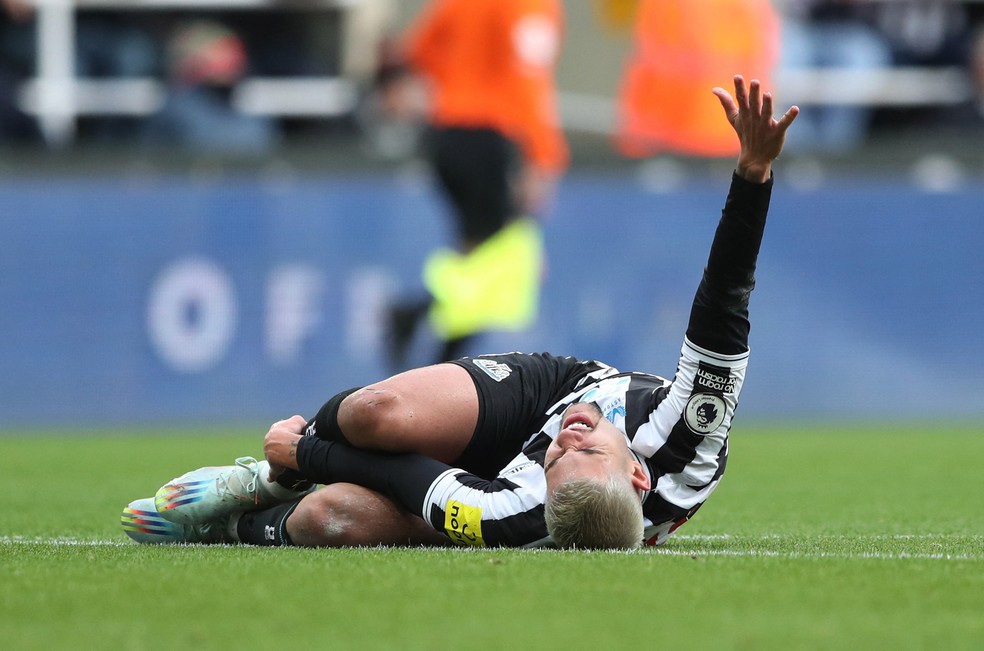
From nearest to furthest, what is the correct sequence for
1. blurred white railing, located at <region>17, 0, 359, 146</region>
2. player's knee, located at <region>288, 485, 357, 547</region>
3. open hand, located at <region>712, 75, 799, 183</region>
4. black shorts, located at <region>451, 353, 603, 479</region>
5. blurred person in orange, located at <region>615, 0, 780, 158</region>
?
open hand, located at <region>712, 75, 799, 183</region> < player's knee, located at <region>288, 485, 357, 547</region> < black shorts, located at <region>451, 353, 603, 479</region> < blurred person in orange, located at <region>615, 0, 780, 158</region> < blurred white railing, located at <region>17, 0, 359, 146</region>

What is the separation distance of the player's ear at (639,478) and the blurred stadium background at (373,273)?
21.8ft

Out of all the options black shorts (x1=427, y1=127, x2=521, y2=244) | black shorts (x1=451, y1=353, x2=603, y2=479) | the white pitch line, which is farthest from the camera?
black shorts (x1=427, y1=127, x2=521, y2=244)

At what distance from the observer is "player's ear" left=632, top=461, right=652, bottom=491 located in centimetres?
472

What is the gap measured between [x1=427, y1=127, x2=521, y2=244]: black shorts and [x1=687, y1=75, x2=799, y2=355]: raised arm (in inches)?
243

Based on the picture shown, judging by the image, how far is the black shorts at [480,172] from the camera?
10820 millimetres

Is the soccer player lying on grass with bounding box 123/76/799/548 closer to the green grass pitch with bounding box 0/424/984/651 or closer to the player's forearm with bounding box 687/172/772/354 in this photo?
the player's forearm with bounding box 687/172/772/354

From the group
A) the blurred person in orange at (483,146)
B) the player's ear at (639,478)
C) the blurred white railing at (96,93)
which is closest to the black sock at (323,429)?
the player's ear at (639,478)

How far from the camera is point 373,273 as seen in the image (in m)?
11.7

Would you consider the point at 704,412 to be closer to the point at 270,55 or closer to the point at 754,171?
the point at 754,171

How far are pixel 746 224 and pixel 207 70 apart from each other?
32.5ft

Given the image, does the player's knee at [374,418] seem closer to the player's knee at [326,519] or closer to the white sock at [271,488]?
the player's knee at [326,519]

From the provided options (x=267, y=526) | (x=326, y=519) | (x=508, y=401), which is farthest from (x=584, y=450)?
(x=267, y=526)

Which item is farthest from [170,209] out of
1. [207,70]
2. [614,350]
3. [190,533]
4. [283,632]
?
[283,632]

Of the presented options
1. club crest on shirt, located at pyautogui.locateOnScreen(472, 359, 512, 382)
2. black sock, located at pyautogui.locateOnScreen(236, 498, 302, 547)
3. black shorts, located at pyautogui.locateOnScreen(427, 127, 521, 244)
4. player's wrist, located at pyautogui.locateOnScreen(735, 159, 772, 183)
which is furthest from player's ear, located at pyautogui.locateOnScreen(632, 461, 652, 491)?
black shorts, located at pyautogui.locateOnScreen(427, 127, 521, 244)
